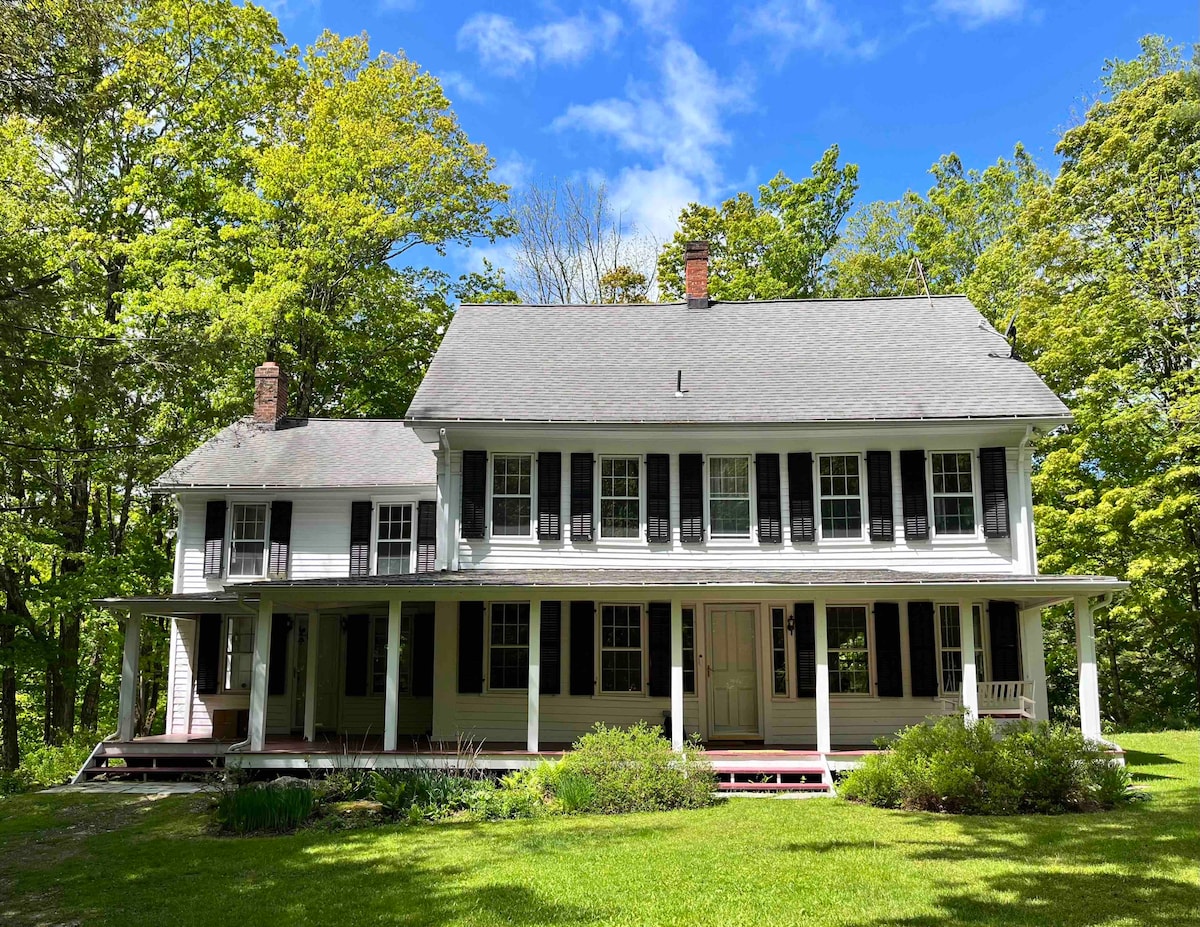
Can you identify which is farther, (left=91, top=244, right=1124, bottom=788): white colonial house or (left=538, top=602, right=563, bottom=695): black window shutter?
(left=538, top=602, right=563, bottom=695): black window shutter

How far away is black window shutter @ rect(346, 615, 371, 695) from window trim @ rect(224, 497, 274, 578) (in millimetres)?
2332

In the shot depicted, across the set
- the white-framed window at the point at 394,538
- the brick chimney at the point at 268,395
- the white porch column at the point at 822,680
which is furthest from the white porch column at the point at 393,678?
the brick chimney at the point at 268,395

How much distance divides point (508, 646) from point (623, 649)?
1941 millimetres

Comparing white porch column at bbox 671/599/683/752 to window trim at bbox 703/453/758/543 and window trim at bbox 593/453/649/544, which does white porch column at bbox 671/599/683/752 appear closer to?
window trim at bbox 593/453/649/544

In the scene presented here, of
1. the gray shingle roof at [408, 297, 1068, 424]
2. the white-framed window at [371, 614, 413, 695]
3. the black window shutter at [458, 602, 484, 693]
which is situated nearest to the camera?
the black window shutter at [458, 602, 484, 693]

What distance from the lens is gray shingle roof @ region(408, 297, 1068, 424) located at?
15422mm

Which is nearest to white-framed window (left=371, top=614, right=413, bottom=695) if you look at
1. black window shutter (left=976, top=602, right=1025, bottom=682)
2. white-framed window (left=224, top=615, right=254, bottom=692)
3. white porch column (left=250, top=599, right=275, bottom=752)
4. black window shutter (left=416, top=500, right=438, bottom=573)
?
black window shutter (left=416, top=500, right=438, bottom=573)

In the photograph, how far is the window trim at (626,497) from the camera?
1552 cm

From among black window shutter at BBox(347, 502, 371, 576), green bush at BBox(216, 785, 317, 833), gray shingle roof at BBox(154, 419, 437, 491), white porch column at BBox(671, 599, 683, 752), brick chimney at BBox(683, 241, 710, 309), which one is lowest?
green bush at BBox(216, 785, 317, 833)

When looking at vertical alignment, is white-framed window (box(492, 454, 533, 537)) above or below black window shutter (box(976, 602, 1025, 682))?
above

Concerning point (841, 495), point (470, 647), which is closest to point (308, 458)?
point (470, 647)

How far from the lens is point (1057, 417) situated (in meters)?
14.6

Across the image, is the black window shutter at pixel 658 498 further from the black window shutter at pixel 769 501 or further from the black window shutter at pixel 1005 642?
the black window shutter at pixel 1005 642

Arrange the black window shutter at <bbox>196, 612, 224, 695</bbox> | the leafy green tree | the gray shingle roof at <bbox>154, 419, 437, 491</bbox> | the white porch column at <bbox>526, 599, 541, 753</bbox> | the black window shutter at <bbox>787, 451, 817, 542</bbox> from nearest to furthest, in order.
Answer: the white porch column at <bbox>526, 599, 541, 753</bbox> < the black window shutter at <bbox>787, 451, 817, 542</bbox> < the black window shutter at <bbox>196, 612, 224, 695</bbox> < the gray shingle roof at <bbox>154, 419, 437, 491</bbox> < the leafy green tree
